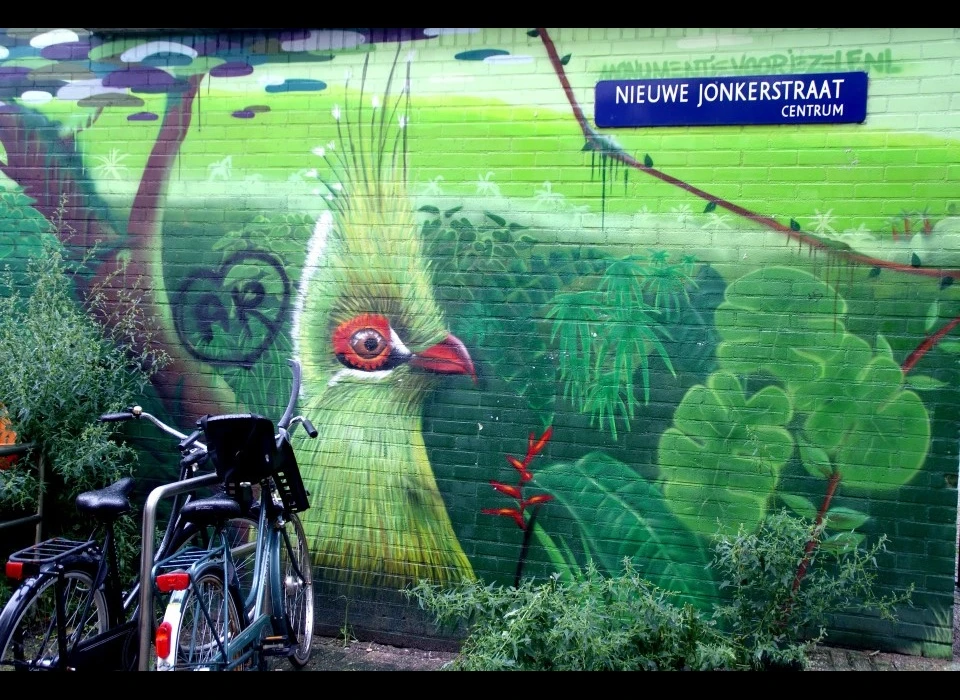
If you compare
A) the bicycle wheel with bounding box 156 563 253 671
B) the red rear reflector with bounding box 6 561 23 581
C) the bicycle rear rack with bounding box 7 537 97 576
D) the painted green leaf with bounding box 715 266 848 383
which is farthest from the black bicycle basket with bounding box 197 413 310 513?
the painted green leaf with bounding box 715 266 848 383

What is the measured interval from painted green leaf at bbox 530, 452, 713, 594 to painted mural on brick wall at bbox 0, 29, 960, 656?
0.7 inches

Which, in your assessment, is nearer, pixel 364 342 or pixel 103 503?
pixel 103 503

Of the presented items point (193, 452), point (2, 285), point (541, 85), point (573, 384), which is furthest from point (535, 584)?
point (2, 285)

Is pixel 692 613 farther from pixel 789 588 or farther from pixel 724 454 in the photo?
pixel 724 454

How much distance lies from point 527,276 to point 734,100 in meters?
1.49

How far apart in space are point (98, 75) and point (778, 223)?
4.35m

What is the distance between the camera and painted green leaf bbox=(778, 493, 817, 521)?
466cm

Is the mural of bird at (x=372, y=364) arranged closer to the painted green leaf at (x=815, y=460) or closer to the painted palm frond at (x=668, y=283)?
the painted palm frond at (x=668, y=283)

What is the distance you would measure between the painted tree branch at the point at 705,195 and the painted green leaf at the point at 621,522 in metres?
1.56

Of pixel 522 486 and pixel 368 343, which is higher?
pixel 368 343

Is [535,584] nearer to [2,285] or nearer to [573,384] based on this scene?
[573,384]

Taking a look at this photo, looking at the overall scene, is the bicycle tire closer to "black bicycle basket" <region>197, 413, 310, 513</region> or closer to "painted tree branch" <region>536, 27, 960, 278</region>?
"black bicycle basket" <region>197, 413, 310, 513</region>

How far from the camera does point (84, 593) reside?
4.07 metres

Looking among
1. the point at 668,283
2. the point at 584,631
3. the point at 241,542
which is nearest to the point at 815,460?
the point at 668,283
